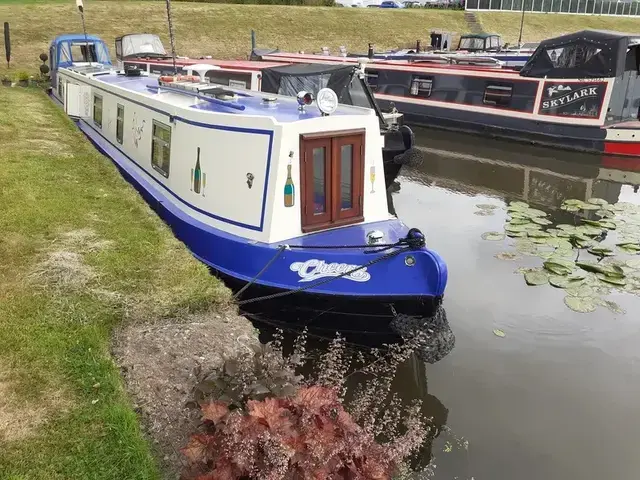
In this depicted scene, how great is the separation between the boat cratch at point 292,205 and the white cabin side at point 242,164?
11 millimetres

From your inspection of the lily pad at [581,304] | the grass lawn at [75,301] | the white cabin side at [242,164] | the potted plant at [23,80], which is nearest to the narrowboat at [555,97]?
the lily pad at [581,304]

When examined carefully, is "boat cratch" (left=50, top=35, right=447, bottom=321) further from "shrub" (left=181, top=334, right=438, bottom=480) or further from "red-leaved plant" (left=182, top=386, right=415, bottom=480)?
"red-leaved plant" (left=182, top=386, right=415, bottom=480)

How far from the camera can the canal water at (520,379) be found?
477 cm

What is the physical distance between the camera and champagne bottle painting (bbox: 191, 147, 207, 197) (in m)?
6.62

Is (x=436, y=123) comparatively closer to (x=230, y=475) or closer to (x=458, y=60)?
(x=458, y=60)

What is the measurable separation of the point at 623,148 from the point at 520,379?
1076cm

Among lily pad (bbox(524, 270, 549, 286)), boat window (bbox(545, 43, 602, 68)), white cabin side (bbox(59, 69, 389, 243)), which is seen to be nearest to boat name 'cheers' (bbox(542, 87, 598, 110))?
boat window (bbox(545, 43, 602, 68))

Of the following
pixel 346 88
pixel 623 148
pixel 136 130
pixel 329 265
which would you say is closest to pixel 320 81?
pixel 346 88

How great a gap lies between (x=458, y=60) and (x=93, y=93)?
43.3ft

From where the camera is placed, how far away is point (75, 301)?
194 inches

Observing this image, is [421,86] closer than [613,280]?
No

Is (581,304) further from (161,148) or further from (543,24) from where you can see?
(543,24)

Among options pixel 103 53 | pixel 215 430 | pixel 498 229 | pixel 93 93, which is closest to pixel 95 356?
pixel 215 430

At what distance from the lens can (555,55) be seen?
15.2 metres
